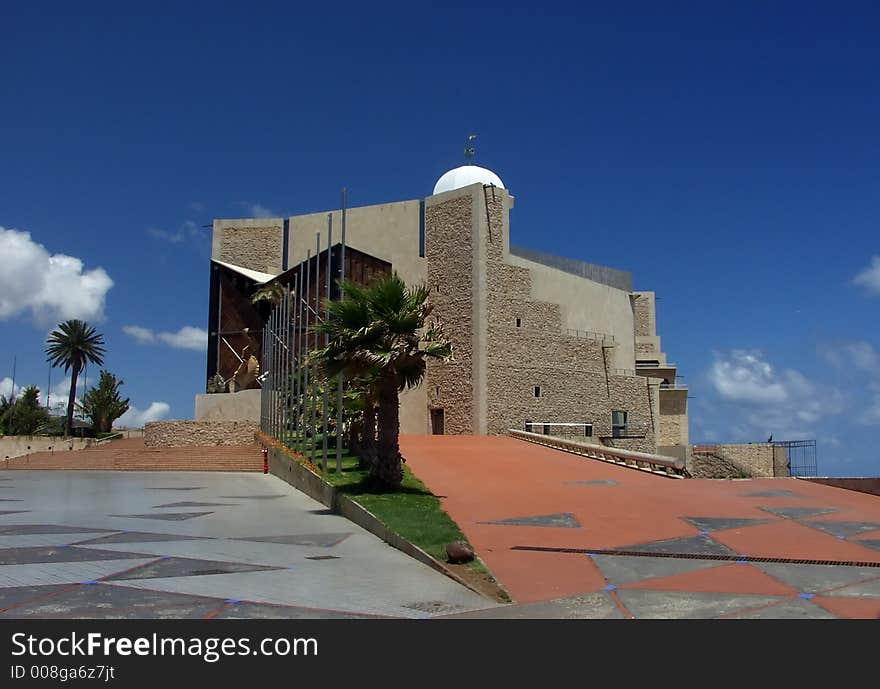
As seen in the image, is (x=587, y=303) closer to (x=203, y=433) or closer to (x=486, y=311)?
(x=486, y=311)

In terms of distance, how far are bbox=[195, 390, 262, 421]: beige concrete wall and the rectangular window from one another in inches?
727

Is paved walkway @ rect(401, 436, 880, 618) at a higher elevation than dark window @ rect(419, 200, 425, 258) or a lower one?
lower

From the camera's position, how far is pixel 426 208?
4031cm

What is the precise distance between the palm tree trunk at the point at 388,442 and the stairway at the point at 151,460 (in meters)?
15.4

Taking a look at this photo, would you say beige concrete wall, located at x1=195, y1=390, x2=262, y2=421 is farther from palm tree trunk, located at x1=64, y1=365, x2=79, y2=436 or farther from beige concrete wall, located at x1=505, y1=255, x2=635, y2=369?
palm tree trunk, located at x1=64, y1=365, x2=79, y2=436

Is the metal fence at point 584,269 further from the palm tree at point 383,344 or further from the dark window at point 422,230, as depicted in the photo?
the palm tree at point 383,344

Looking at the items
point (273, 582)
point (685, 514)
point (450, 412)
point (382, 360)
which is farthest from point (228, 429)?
point (273, 582)

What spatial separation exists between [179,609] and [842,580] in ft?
22.5

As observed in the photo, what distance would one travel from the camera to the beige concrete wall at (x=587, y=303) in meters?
40.6

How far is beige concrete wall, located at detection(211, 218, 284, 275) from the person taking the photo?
→ 45.4 metres

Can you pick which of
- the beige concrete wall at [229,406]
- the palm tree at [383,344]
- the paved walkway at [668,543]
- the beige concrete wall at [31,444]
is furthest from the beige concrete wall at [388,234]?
the palm tree at [383,344]

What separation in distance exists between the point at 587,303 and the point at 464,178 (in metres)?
10.3

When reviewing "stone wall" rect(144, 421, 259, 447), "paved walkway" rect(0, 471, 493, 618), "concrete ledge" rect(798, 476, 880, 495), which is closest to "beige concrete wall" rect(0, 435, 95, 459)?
"stone wall" rect(144, 421, 259, 447)
